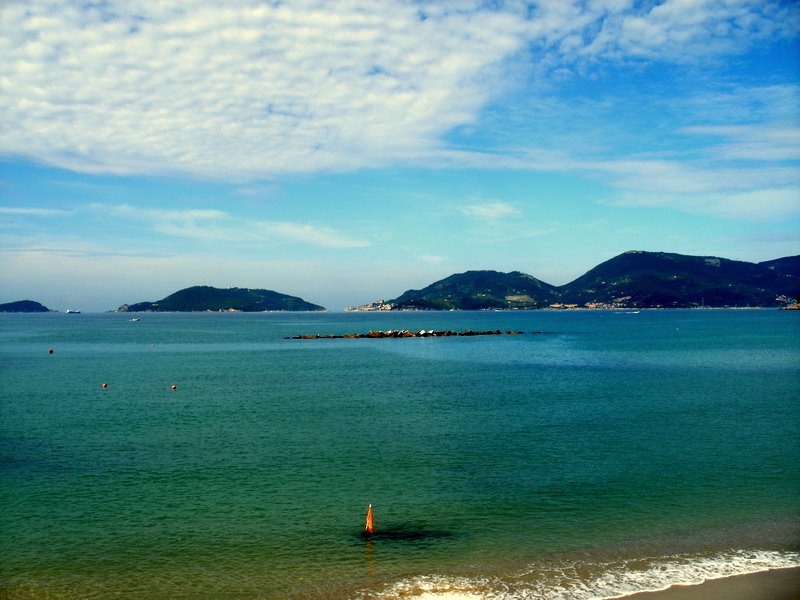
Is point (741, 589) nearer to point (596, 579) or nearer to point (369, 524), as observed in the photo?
point (596, 579)

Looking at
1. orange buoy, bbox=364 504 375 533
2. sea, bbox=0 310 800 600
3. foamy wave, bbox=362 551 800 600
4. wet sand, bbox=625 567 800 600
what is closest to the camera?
wet sand, bbox=625 567 800 600

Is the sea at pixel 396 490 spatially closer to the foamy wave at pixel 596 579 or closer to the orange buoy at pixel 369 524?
the foamy wave at pixel 596 579

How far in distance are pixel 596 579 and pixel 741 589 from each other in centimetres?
454

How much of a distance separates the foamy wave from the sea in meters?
0.09

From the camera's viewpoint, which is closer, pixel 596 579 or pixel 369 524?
pixel 596 579

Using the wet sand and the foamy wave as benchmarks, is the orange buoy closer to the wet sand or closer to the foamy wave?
the foamy wave

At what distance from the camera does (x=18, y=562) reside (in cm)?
2275

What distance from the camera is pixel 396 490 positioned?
30250mm

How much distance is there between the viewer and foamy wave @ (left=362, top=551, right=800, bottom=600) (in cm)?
1942

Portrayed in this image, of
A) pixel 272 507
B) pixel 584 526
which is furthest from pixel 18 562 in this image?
pixel 584 526

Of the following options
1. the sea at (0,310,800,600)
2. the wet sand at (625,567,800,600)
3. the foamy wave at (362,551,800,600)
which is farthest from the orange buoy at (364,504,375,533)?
the wet sand at (625,567,800,600)

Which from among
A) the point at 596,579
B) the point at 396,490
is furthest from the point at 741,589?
the point at 396,490

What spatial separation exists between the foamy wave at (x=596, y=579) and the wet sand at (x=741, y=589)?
1.13 ft

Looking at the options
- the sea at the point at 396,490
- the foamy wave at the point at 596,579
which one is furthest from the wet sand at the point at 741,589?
the sea at the point at 396,490
